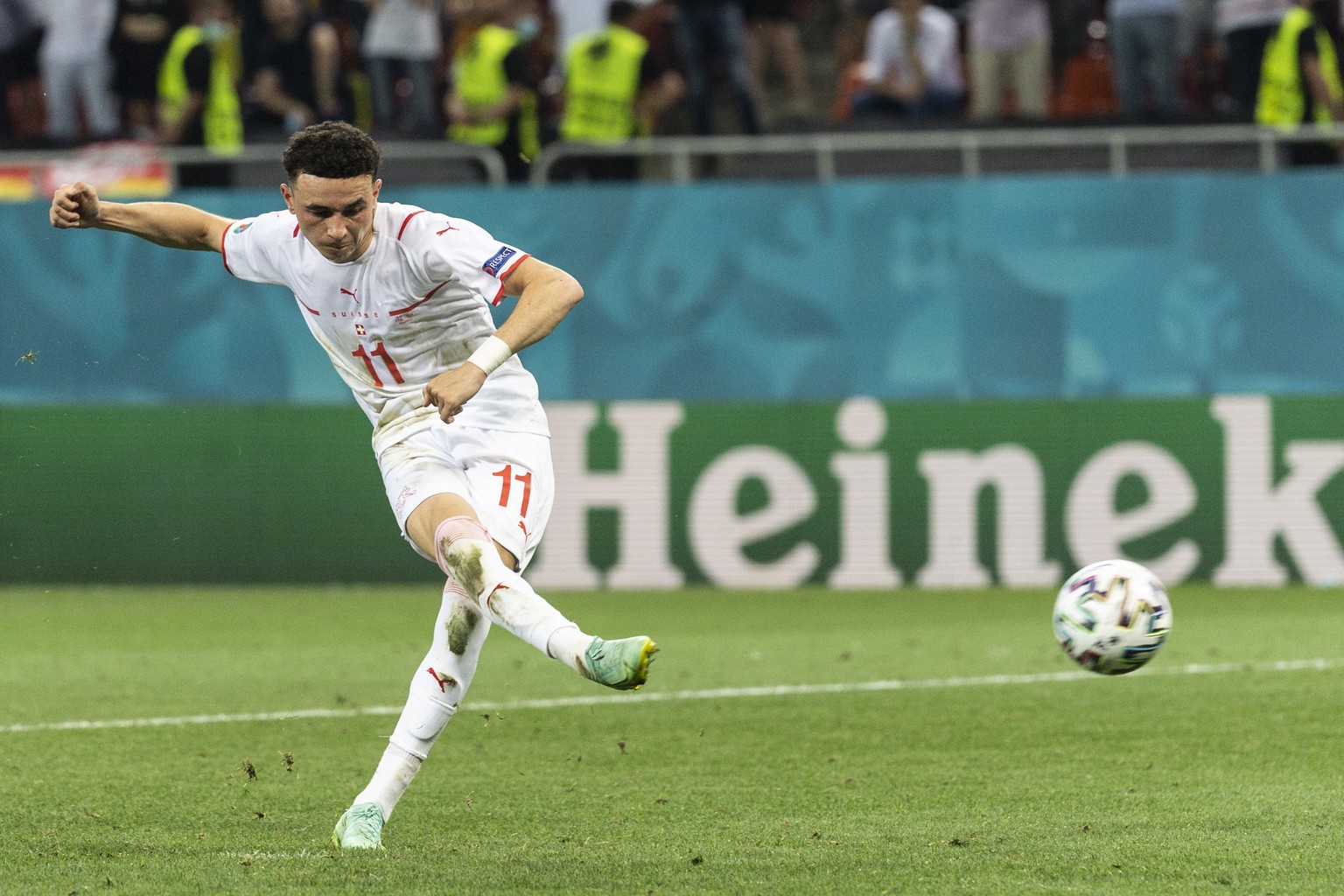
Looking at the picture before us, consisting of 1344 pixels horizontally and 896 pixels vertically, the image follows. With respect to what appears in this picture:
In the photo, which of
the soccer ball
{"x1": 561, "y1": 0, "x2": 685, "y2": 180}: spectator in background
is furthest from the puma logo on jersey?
{"x1": 561, "y1": 0, "x2": 685, "y2": 180}: spectator in background

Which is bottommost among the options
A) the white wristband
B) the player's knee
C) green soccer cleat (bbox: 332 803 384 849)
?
green soccer cleat (bbox: 332 803 384 849)

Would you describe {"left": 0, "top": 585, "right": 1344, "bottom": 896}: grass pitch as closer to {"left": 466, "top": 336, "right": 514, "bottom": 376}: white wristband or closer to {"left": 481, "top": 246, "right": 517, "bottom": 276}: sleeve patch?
{"left": 466, "top": 336, "right": 514, "bottom": 376}: white wristband

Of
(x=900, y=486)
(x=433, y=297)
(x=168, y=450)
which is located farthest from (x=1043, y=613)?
(x=433, y=297)

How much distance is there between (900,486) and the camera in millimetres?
14273

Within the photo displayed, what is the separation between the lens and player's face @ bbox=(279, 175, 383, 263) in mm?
5891

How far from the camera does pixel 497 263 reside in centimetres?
604

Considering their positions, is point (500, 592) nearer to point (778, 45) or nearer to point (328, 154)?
point (328, 154)

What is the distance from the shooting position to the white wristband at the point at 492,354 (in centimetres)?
561

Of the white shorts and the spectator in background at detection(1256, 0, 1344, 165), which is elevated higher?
the spectator in background at detection(1256, 0, 1344, 165)

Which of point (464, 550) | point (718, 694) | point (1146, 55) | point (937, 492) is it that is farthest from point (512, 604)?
point (1146, 55)

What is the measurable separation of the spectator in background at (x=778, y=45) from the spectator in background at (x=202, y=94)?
4151 millimetres

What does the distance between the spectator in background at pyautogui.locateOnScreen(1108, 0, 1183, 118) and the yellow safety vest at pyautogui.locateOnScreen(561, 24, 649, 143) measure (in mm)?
3685

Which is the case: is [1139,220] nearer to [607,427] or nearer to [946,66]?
[946,66]

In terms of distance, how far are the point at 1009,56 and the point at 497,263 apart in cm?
1064
